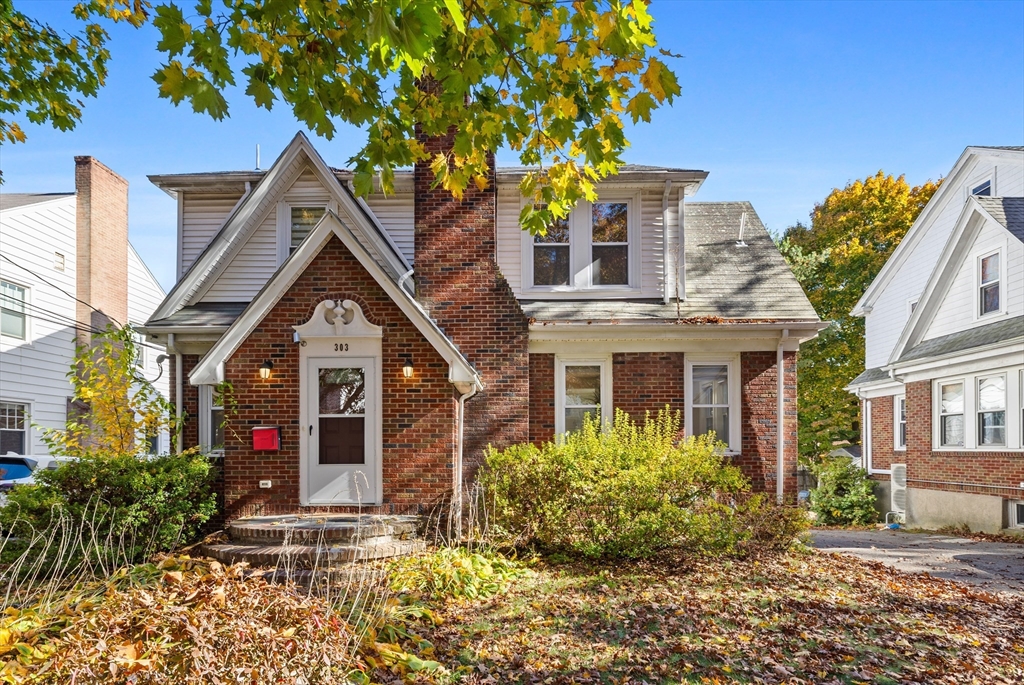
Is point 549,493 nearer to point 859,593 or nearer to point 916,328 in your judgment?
point 859,593

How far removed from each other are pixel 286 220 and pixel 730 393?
28.4 ft

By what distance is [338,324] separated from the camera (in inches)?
415

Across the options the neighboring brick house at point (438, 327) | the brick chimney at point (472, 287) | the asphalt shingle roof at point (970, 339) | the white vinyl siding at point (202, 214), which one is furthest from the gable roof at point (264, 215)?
the asphalt shingle roof at point (970, 339)

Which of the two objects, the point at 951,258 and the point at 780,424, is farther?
the point at 951,258

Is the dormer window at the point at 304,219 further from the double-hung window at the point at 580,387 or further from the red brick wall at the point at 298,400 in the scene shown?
the double-hung window at the point at 580,387

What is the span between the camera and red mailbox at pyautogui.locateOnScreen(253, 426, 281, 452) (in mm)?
10406

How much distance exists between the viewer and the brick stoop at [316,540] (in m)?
8.62

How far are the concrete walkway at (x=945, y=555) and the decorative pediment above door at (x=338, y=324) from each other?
26.2ft

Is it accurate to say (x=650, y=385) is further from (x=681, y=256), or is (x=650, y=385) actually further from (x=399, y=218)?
(x=399, y=218)

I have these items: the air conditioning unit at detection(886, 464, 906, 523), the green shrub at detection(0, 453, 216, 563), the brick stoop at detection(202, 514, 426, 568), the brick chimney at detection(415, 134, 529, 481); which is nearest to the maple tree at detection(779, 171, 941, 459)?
the air conditioning unit at detection(886, 464, 906, 523)

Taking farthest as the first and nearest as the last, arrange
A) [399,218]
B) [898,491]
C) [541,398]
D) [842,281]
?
1. [842,281]
2. [898,491]
3. [399,218]
4. [541,398]

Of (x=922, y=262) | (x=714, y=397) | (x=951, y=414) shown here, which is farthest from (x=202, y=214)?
(x=922, y=262)

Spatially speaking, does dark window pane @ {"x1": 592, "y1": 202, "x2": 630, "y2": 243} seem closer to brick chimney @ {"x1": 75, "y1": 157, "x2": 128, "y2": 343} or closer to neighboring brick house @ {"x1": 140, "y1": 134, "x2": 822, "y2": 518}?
neighboring brick house @ {"x1": 140, "y1": 134, "x2": 822, "y2": 518}

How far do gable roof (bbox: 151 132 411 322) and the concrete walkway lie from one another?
9243mm
